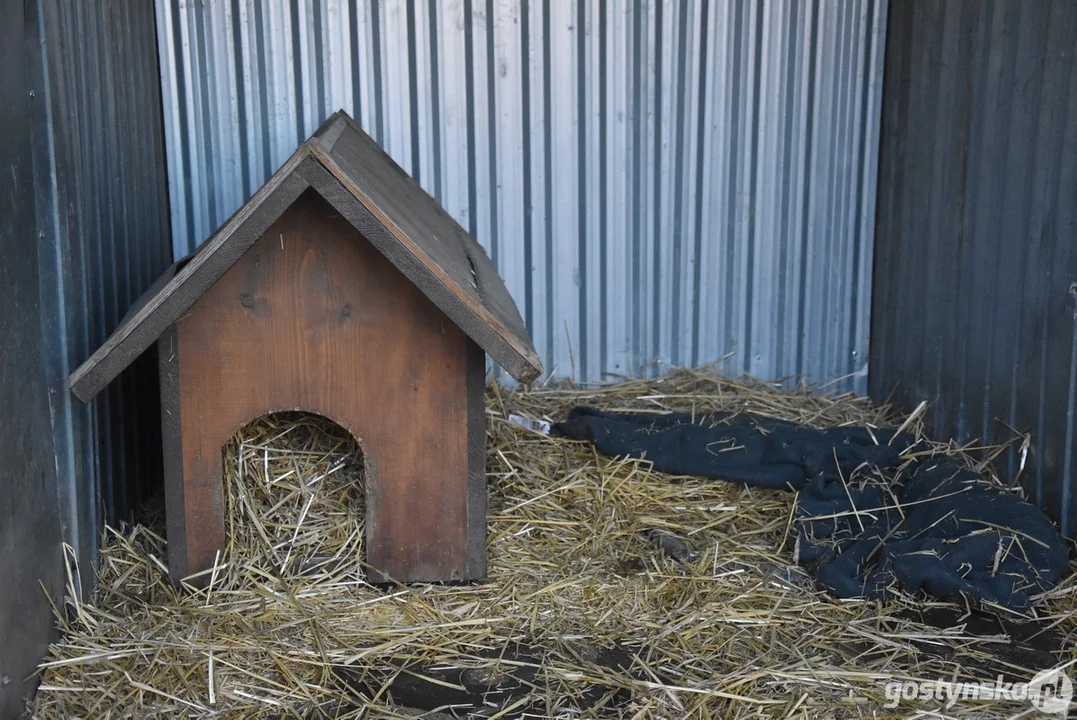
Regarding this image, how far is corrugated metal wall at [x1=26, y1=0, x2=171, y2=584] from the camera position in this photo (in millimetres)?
2953

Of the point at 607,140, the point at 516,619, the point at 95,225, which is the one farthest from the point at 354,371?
the point at 607,140

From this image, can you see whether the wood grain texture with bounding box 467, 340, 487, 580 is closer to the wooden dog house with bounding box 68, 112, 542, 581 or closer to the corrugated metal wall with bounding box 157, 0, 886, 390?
the wooden dog house with bounding box 68, 112, 542, 581

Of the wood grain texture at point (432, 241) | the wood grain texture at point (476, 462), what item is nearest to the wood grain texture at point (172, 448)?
the wood grain texture at point (432, 241)

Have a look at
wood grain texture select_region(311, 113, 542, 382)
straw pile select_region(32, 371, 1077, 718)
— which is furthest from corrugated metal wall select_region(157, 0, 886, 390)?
straw pile select_region(32, 371, 1077, 718)

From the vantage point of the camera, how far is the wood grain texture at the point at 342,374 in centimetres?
309

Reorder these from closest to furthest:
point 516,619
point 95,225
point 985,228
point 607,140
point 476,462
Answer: point 516,619 < point 476,462 < point 95,225 < point 985,228 < point 607,140

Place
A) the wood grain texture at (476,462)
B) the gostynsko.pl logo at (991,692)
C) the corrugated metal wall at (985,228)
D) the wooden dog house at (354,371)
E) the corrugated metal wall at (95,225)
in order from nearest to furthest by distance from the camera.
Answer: the gostynsko.pl logo at (991,692) < the corrugated metal wall at (95,225) < the wooden dog house at (354,371) < the wood grain texture at (476,462) < the corrugated metal wall at (985,228)

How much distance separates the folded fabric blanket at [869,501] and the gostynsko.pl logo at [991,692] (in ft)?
1.58

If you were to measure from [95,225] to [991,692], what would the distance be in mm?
2977

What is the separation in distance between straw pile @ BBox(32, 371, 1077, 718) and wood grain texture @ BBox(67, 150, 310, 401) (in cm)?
60

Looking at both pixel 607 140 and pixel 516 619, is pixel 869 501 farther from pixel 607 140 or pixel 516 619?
pixel 607 140

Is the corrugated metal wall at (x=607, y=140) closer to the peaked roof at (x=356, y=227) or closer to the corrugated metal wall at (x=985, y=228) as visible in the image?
the corrugated metal wall at (x=985, y=228)

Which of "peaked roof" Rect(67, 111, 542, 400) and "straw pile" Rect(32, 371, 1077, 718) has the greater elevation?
"peaked roof" Rect(67, 111, 542, 400)

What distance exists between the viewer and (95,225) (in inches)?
134
